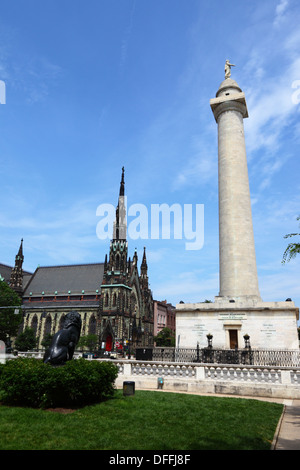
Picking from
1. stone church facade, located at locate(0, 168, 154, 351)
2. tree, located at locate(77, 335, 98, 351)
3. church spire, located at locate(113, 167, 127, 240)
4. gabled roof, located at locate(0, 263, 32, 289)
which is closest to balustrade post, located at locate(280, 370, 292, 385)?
stone church facade, located at locate(0, 168, 154, 351)

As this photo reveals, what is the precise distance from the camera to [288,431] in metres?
9.26

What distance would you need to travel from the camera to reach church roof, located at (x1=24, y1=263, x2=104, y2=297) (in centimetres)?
8600

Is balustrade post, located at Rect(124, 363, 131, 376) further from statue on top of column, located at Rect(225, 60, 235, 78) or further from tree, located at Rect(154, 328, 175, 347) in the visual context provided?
tree, located at Rect(154, 328, 175, 347)

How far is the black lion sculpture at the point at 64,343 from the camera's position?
1282cm

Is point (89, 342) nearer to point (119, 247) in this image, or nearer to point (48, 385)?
point (119, 247)

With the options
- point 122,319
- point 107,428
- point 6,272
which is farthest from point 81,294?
point 107,428

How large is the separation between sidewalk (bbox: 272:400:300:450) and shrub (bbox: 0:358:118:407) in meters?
6.11

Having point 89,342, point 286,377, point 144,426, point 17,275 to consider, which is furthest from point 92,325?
point 144,426

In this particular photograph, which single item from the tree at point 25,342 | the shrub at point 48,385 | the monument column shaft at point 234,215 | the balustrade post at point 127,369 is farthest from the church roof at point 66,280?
the shrub at point 48,385

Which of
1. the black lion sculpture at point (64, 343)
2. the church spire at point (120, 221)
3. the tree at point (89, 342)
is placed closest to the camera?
the black lion sculpture at point (64, 343)

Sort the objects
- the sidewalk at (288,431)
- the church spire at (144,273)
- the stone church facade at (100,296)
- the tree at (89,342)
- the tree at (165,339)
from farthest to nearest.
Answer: the church spire at (144,273) → the tree at (165,339) → the stone church facade at (100,296) → the tree at (89,342) → the sidewalk at (288,431)

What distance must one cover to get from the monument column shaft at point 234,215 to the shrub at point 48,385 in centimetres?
1919

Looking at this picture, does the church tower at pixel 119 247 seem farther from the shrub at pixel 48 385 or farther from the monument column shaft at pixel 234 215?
A: the shrub at pixel 48 385

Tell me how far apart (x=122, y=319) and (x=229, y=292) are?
49384mm
